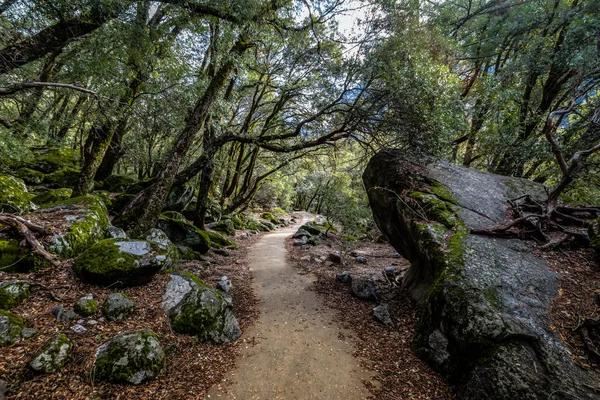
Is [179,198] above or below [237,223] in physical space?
above

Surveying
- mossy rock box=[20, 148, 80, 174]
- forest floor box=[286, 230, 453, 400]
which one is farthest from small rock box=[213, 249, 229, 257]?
mossy rock box=[20, 148, 80, 174]

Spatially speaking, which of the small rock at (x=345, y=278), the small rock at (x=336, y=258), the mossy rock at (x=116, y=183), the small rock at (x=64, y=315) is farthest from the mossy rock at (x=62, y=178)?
the small rock at (x=345, y=278)

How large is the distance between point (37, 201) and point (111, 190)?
6.87 metres

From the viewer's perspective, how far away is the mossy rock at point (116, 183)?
13.3 meters

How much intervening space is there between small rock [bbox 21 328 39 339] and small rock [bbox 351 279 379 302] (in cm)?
667

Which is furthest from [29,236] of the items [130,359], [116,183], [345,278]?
[116,183]

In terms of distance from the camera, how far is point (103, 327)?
12.1ft

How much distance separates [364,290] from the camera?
23.4 ft

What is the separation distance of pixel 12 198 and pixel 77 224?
5.09 ft

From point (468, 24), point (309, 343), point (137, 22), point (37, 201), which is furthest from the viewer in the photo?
point (468, 24)

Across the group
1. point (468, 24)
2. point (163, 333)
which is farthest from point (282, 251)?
point (468, 24)

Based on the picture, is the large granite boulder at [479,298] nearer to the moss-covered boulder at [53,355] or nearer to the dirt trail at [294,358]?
the dirt trail at [294,358]

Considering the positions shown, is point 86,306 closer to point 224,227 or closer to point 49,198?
point 49,198

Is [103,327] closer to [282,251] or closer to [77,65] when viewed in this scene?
[77,65]
